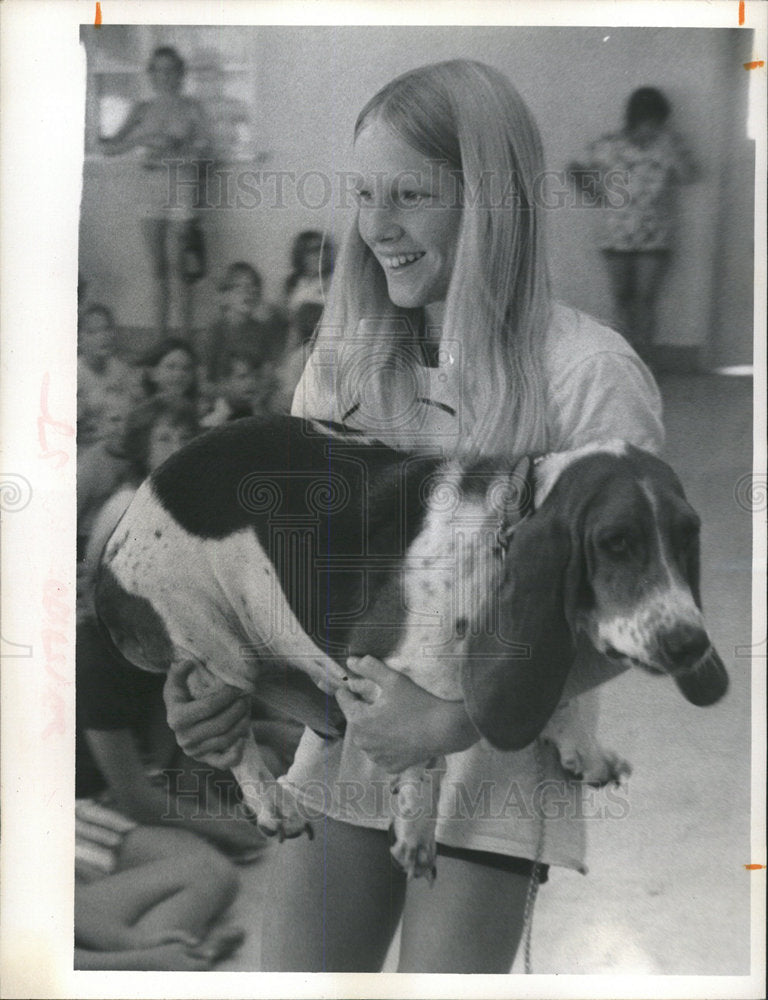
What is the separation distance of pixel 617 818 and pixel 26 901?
1525mm

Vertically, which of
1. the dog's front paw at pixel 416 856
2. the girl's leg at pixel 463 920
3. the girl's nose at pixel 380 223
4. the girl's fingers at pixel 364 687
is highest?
the girl's nose at pixel 380 223

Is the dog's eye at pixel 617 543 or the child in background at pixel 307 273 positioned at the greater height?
the child in background at pixel 307 273

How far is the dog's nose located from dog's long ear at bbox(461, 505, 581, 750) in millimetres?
237

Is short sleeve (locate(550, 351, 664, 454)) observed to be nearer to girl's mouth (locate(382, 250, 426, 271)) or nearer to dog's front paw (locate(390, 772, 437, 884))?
girl's mouth (locate(382, 250, 426, 271))

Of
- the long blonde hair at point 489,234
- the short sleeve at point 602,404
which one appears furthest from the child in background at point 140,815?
the short sleeve at point 602,404

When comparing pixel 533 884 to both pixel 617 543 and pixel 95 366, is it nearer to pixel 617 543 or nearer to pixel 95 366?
pixel 617 543

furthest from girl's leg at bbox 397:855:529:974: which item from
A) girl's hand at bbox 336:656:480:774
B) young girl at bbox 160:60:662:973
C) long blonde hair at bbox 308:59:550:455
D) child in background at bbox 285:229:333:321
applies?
child in background at bbox 285:229:333:321

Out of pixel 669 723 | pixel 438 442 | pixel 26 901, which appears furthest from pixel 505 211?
pixel 26 901

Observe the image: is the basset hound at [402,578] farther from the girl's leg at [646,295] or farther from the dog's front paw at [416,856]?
the girl's leg at [646,295]

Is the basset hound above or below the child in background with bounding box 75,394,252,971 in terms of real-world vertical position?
above

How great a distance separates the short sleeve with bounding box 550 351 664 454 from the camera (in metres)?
2.42

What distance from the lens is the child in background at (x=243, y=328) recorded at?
2.45 m

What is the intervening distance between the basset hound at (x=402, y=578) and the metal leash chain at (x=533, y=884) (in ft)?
0.19

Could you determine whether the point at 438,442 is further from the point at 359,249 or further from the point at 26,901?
the point at 26,901
